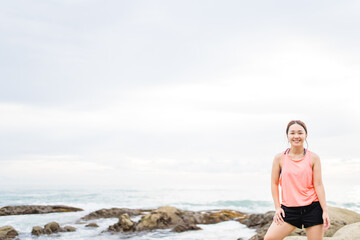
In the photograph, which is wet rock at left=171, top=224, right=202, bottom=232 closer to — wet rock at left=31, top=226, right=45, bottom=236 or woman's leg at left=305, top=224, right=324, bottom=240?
wet rock at left=31, top=226, right=45, bottom=236

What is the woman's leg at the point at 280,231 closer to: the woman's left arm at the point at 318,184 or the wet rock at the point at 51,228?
the woman's left arm at the point at 318,184

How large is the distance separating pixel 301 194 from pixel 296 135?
73 centimetres

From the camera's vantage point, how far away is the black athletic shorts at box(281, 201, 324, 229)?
14.4 feet

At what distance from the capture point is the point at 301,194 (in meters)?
4.40

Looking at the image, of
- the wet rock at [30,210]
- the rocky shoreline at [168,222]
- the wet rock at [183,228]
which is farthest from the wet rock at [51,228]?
the wet rock at [30,210]

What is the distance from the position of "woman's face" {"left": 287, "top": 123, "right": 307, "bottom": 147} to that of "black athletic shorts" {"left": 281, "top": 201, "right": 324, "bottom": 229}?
30.1 inches

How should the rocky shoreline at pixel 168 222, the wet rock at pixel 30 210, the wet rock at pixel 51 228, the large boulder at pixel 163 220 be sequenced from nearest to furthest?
the rocky shoreline at pixel 168 222
the wet rock at pixel 51 228
the large boulder at pixel 163 220
the wet rock at pixel 30 210

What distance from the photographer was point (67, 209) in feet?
78.3

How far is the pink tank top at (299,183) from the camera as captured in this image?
4387 millimetres

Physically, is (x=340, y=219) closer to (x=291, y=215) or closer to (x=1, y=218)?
(x=291, y=215)

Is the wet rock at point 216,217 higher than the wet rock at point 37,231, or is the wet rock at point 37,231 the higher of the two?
the wet rock at point 37,231

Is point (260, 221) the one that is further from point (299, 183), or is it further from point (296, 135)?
point (296, 135)

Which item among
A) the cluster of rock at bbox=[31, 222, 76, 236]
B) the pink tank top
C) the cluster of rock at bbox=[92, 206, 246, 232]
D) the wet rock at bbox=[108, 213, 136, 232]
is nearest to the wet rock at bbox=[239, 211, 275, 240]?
the cluster of rock at bbox=[92, 206, 246, 232]

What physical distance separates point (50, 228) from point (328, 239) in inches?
456
